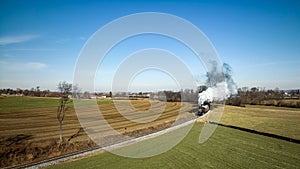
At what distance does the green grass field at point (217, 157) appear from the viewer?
14725mm

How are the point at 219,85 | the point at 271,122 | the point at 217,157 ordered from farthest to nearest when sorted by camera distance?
the point at 219,85, the point at 271,122, the point at 217,157

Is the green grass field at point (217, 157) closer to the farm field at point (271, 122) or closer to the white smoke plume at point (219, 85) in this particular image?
the farm field at point (271, 122)

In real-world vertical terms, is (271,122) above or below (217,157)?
above

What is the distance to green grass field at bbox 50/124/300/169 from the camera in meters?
14.7

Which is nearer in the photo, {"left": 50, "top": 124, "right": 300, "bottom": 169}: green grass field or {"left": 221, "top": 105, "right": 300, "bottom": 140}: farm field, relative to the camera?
{"left": 50, "top": 124, "right": 300, "bottom": 169}: green grass field

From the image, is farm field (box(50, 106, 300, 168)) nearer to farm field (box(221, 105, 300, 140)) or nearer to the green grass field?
the green grass field

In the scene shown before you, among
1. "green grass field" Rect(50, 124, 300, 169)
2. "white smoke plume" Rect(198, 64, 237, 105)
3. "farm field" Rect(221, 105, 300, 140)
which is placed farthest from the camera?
"white smoke plume" Rect(198, 64, 237, 105)

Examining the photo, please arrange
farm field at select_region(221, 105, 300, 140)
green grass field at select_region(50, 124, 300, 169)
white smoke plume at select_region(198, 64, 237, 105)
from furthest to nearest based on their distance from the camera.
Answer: white smoke plume at select_region(198, 64, 237, 105) < farm field at select_region(221, 105, 300, 140) < green grass field at select_region(50, 124, 300, 169)

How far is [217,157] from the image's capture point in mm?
16297

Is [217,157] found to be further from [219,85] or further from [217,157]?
[219,85]

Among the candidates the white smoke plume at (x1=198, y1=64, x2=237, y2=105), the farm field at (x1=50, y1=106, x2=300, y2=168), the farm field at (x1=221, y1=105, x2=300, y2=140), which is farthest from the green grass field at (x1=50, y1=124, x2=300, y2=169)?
the white smoke plume at (x1=198, y1=64, x2=237, y2=105)

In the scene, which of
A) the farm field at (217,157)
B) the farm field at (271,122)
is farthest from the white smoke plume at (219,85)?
the farm field at (217,157)

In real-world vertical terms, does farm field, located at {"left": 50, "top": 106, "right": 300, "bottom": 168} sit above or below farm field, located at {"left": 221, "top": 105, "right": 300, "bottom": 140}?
below

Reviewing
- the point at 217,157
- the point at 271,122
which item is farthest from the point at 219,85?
the point at 217,157
